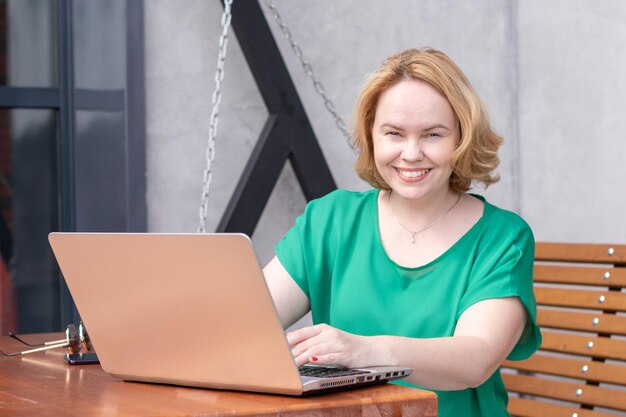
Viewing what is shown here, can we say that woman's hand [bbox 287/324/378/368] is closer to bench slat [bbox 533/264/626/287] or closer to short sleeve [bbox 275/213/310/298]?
short sleeve [bbox 275/213/310/298]

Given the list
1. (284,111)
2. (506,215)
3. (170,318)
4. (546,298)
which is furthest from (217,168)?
(170,318)

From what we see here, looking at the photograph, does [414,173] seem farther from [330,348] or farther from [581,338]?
[581,338]

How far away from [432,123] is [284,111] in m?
1.19

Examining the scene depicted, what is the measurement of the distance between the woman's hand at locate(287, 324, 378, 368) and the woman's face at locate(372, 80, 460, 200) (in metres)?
0.55

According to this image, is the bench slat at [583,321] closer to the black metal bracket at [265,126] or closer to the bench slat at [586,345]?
the bench slat at [586,345]

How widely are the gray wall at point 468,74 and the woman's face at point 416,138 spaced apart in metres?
1.22

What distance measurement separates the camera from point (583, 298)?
8.77 ft

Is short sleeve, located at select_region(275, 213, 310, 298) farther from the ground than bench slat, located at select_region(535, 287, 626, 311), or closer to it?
farther from the ground

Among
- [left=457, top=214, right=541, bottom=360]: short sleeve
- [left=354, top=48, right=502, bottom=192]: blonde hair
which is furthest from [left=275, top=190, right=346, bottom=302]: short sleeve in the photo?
[left=457, top=214, right=541, bottom=360]: short sleeve

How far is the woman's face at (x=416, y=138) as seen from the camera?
1.91m

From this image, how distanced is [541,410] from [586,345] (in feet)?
0.69

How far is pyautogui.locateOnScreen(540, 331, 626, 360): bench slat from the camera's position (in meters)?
2.55

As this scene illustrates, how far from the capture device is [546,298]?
2.78 metres

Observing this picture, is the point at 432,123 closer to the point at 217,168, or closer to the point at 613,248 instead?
the point at 613,248
